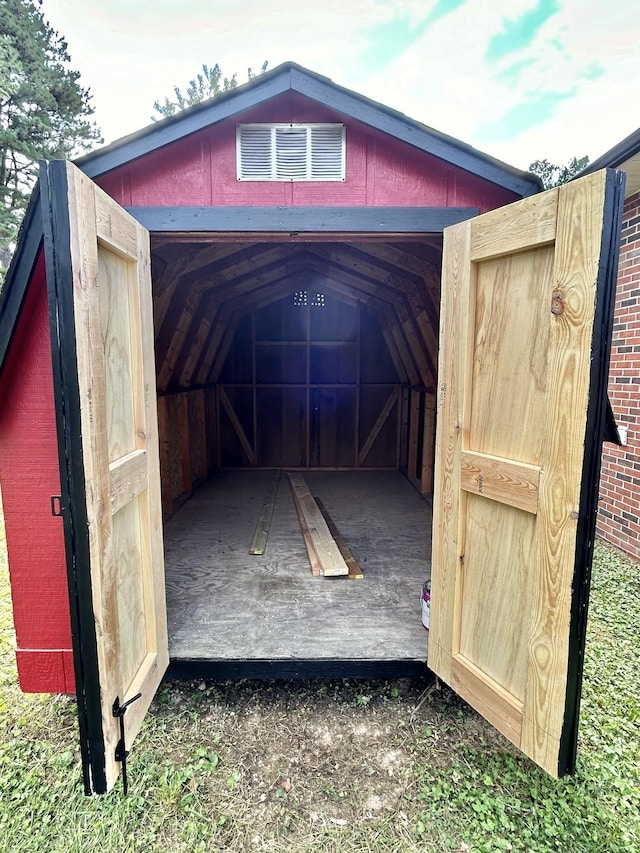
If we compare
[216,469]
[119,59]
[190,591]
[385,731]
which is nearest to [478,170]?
[385,731]

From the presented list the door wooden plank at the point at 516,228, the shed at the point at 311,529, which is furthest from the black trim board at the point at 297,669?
the door wooden plank at the point at 516,228

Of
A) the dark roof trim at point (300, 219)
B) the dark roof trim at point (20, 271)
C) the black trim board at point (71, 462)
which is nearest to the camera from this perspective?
the black trim board at point (71, 462)

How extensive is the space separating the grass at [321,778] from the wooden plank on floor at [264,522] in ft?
4.28

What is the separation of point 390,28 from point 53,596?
55.3 ft

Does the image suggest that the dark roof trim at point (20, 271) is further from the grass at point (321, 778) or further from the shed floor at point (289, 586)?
the grass at point (321, 778)

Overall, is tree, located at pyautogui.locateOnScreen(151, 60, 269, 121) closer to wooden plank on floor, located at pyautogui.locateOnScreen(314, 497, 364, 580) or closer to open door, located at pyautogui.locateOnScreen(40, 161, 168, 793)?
wooden plank on floor, located at pyautogui.locateOnScreen(314, 497, 364, 580)

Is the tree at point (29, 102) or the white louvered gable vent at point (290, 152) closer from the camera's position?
the white louvered gable vent at point (290, 152)

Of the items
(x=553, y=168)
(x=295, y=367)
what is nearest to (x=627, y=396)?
(x=295, y=367)

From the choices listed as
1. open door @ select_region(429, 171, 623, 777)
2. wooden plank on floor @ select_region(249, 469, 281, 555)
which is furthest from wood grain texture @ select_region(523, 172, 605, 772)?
wooden plank on floor @ select_region(249, 469, 281, 555)

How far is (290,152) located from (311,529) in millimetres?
2964

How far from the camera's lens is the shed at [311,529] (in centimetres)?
155

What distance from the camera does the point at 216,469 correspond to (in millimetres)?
6770

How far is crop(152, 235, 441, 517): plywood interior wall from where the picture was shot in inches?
181

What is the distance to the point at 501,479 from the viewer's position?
1.82m
